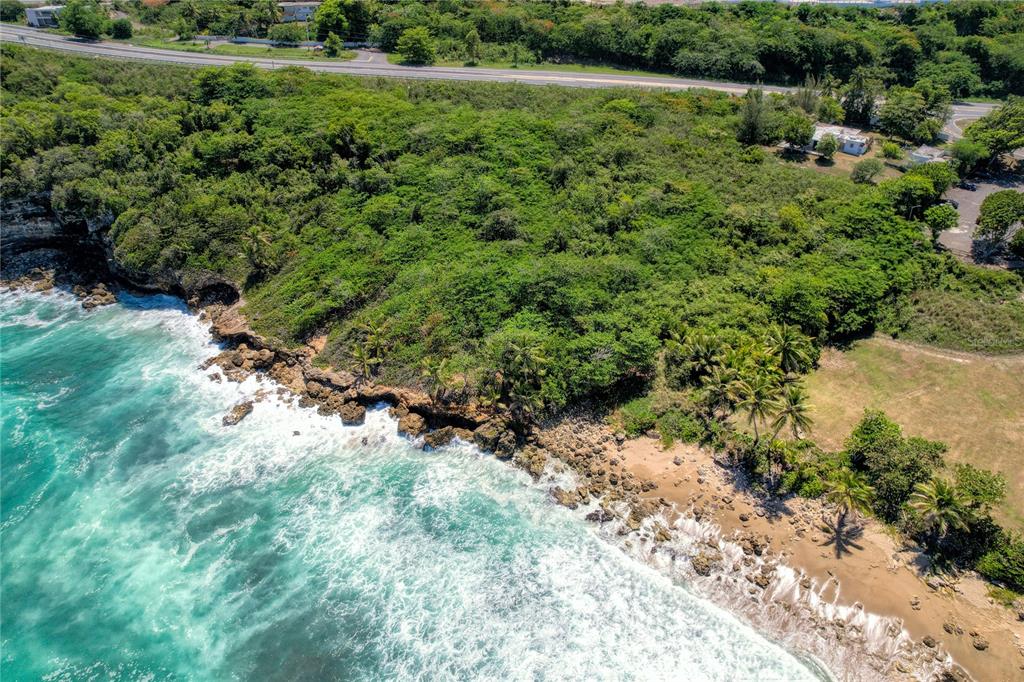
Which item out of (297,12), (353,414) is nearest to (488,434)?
(353,414)

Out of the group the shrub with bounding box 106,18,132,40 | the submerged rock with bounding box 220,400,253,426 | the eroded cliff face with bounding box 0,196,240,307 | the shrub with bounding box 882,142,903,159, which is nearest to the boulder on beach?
the submerged rock with bounding box 220,400,253,426

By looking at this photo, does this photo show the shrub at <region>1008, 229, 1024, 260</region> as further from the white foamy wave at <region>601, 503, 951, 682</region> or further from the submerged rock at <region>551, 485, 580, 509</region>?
the submerged rock at <region>551, 485, 580, 509</region>

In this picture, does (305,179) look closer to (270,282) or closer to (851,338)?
(270,282)

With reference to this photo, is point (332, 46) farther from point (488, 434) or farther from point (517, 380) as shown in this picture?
point (488, 434)

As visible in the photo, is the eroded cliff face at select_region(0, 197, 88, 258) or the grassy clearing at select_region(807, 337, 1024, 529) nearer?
the grassy clearing at select_region(807, 337, 1024, 529)

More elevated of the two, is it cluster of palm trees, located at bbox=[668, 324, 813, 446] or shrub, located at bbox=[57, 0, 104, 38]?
shrub, located at bbox=[57, 0, 104, 38]

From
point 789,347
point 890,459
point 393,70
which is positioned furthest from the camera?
point 393,70

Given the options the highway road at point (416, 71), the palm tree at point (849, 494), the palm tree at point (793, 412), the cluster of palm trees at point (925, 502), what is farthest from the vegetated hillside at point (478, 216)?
the cluster of palm trees at point (925, 502)
